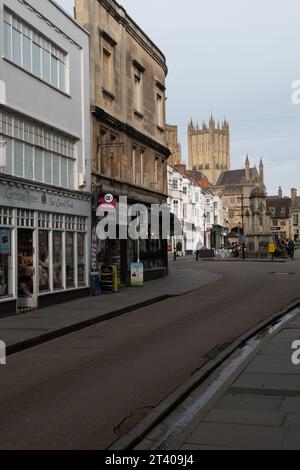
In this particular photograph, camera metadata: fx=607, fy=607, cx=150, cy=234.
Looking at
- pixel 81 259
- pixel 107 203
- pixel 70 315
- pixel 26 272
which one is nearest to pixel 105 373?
pixel 70 315

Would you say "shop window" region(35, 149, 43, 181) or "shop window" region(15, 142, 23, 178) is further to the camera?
"shop window" region(35, 149, 43, 181)

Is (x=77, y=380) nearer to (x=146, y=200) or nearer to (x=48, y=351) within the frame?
(x=48, y=351)

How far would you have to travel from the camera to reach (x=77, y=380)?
934 centimetres

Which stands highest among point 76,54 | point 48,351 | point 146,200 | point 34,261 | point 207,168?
point 207,168

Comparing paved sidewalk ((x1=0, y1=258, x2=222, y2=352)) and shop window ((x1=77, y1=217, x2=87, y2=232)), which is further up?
shop window ((x1=77, y1=217, x2=87, y2=232))

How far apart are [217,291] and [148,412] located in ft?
60.3

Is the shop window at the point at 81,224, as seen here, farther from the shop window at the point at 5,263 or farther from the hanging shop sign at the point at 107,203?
Result: the shop window at the point at 5,263

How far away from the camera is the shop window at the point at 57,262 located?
20781 millimetres

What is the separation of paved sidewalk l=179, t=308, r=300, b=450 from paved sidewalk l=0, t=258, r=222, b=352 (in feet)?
18.0

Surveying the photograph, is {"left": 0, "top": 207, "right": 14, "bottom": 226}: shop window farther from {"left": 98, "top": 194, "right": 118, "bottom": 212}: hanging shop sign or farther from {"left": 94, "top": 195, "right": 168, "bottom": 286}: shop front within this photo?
{"left": 94, "top": 195, "right": 168, "bottom": 286}: shop front

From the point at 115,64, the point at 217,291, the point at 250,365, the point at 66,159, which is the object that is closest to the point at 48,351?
the point at 250,365

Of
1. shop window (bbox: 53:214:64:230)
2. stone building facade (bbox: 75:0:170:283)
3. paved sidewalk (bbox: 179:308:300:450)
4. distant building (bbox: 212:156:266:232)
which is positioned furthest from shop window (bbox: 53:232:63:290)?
distant building (bbox: 212:156:266:232)

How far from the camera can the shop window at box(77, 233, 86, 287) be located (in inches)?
900
